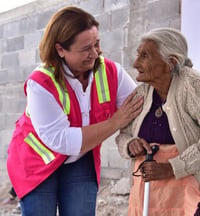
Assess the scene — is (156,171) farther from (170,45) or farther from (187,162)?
(170,45)

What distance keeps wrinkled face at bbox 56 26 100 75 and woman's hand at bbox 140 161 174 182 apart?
0.54 meters

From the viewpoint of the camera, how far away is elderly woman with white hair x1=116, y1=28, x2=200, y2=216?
66.4 inches

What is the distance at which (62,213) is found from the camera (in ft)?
6.87

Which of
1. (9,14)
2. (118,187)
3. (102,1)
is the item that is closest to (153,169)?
(118,187)

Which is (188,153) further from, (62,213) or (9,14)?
(9,14)

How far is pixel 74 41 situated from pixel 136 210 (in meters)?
0.75

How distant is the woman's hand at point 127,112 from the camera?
1.87 meters

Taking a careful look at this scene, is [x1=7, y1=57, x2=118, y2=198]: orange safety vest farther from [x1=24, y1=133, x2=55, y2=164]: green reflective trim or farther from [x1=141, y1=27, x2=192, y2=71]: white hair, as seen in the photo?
[x1=141, y1=27, x2=192, y2=71]: white hair

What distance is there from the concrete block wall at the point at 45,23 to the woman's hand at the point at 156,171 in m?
2.05

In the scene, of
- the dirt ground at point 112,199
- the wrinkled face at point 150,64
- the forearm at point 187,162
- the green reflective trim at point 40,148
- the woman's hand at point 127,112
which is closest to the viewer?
the forearm at point 187,162

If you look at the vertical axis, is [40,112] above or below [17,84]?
above

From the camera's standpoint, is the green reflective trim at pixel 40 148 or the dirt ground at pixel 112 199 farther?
the dirt ground at pixel 112 199

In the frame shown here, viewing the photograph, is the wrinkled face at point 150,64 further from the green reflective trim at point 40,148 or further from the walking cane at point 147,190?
the green reflective trim at point 40,148

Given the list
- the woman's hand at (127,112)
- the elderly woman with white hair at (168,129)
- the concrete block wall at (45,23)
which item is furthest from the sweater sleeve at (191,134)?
the concrete block wall at (45,23)
